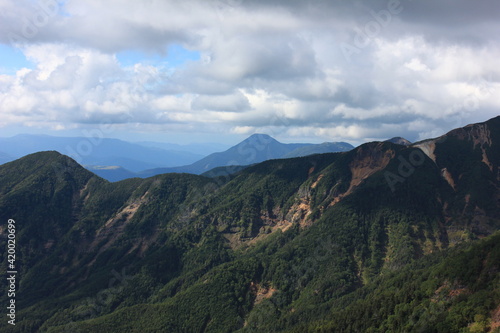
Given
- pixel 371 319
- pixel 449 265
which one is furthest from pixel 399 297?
pixel 449 265

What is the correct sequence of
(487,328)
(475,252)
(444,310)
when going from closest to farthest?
(487,328), (444,310), (475,252)

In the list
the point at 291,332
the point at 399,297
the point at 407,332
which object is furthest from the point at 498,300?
the point at 291,332

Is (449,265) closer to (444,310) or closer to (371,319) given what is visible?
(444,310)

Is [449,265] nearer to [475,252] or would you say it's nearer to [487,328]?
[475,252]

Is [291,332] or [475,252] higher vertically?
[475,252]

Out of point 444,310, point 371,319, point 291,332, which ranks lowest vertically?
point 291,332

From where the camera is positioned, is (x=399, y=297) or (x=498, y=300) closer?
(x=498, y=300)

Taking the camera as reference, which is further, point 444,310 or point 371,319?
point 371,319

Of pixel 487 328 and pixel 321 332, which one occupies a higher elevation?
pixel 487 328

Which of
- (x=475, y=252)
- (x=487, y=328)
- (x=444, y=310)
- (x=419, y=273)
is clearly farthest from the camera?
(x=419, y=273)
